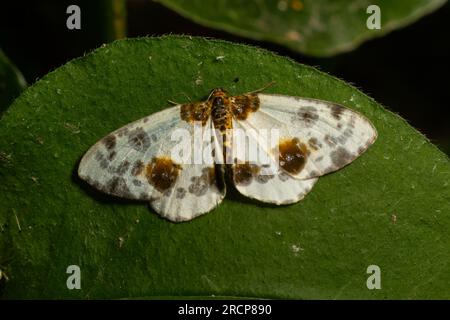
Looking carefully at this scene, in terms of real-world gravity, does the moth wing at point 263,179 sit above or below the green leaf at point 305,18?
below

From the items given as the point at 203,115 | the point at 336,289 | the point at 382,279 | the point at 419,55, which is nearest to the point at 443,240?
the point at 382,279

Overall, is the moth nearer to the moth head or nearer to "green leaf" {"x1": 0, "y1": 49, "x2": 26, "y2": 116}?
the moth head

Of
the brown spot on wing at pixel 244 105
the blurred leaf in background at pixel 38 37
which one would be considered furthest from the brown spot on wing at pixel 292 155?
the blurred leaf in background at pixel 38 37

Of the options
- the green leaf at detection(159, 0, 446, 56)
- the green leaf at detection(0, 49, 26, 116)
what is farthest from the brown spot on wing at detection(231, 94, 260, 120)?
the green leaf at detection(0, 49, 26, 116)

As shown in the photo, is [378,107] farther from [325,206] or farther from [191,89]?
[191,89]

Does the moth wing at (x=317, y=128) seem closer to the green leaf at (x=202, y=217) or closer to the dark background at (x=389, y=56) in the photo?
the green leaf at (x=202, y=217)

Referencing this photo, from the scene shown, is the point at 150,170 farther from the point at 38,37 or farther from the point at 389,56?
the point at 389,56
